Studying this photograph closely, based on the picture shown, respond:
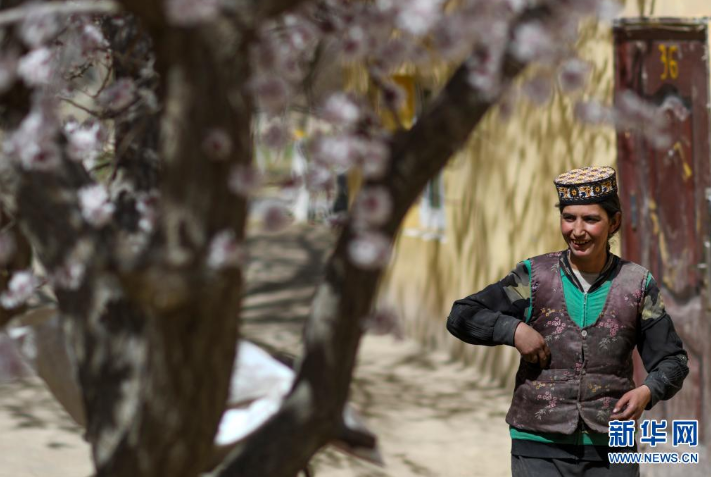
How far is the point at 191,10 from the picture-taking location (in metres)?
1.91

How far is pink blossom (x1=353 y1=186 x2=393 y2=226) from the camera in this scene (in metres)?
2.23

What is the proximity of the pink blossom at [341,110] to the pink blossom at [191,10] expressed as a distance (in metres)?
0.45

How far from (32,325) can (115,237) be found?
2530 millimetres

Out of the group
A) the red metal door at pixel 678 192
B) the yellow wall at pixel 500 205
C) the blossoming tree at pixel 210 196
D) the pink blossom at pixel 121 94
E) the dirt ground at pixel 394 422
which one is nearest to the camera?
the blossoming tree at pixel 210 196

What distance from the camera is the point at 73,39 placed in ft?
10.7

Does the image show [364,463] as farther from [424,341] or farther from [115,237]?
[115,237]

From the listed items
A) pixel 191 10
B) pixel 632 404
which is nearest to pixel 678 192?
pixel 632 404

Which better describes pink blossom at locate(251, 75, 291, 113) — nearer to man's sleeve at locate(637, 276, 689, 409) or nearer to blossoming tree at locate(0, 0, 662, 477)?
blossoming tree at locate(0, 0, 662, 477)

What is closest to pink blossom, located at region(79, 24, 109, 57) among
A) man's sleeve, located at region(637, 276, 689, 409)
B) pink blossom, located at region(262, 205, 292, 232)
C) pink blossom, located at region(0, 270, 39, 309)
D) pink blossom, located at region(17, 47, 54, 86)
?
pink blossom, located at region(0, 270, 39, 309)

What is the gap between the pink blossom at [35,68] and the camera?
7.98 ft

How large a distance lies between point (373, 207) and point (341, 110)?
0.26m

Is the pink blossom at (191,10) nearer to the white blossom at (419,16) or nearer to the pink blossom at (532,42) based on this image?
the white blossom at (419,16)

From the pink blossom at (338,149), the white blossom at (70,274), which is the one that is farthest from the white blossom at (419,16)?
the white blossom at (70,274)

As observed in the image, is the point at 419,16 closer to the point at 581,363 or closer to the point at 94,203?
the point at 94,203
